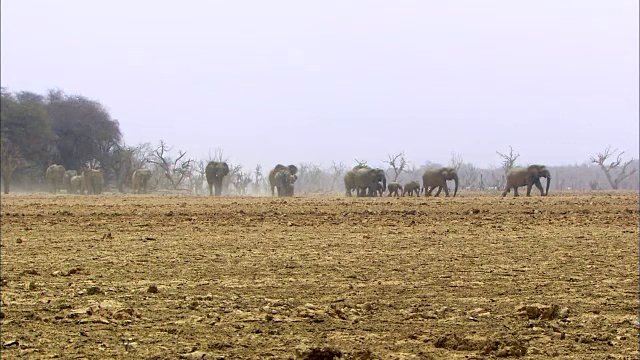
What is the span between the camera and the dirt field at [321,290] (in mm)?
5180

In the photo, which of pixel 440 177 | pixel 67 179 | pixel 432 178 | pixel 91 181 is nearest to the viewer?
pixel 440 177

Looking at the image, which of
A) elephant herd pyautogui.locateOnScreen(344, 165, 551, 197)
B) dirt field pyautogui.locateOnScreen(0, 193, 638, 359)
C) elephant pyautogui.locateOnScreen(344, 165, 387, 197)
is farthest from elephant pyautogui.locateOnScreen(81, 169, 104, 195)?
dirt field pyautogui.locateOnScreen(0, 193, 638, 359)

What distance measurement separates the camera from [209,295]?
22.0 feet

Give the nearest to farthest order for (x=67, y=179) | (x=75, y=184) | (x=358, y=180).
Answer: (x=358, y=180) < (x=75, y=184) < (x=67, y=179)

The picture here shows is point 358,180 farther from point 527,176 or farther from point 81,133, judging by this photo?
point 81,133

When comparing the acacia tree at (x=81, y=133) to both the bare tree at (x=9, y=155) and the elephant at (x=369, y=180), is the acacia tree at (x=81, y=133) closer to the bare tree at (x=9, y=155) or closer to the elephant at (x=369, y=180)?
the bare tree at (x=9, y=155)

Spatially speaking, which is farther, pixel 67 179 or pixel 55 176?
pixel 55 176

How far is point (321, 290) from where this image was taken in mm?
6918

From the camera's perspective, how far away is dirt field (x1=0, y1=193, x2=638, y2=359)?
17.0 feet

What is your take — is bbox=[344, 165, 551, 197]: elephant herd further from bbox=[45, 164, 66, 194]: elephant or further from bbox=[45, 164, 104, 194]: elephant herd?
bbox=[45, 164, 66, 194]: elephant

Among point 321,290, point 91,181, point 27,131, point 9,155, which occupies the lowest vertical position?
point 321,290

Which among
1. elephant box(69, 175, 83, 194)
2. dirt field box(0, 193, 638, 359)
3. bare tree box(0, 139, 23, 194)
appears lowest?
dirt field box(0, 193, 638, 359)

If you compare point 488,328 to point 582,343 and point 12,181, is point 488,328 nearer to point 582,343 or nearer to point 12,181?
point 582,343

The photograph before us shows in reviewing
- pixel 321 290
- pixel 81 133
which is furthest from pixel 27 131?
pixel 321 290
